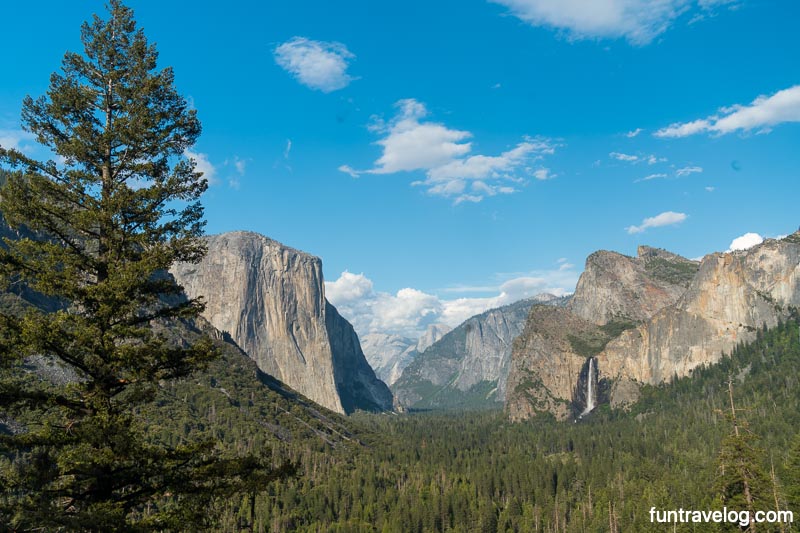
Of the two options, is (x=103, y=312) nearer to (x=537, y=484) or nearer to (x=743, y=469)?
(x=743, y=469)

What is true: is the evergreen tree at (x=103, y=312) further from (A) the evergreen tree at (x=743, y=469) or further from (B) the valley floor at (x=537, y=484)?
(B) the valley floor at (x=537, y=484)

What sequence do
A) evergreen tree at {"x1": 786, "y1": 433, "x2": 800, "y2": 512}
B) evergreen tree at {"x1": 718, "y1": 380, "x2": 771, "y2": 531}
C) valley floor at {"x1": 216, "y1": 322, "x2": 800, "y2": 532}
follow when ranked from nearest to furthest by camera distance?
1. evergreen tree at {"x1": 718, "y1": 380, "x2": 771, "y2": 531}
2. evergreen tree at {"x1": 786, "y1": 433, "x2": 800, "y2": 512}
3. valley floor at {"x1": 216, "y1": 322, "x2": 800, "y2": 532}

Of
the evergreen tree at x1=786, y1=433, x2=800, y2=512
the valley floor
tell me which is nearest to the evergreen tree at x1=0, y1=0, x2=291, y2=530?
the valley floor

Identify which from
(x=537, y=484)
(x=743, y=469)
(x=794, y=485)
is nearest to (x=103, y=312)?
(x=743, y=469)

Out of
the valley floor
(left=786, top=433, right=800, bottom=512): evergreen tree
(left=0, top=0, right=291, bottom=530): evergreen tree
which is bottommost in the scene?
the valley floor

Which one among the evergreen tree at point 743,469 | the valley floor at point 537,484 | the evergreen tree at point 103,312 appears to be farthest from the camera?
the valley floor at point 537,484

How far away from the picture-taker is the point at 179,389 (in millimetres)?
160375

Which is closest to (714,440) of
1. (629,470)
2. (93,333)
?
(629,470)

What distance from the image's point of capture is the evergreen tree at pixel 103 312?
1295cm

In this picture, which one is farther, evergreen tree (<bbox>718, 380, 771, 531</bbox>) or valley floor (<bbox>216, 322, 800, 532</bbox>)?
valley floor (<bbox>216, 322, 800, 532</bbox>)

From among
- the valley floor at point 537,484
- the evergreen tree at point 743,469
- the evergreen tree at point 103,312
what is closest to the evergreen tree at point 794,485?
the valley floor at point 537,484

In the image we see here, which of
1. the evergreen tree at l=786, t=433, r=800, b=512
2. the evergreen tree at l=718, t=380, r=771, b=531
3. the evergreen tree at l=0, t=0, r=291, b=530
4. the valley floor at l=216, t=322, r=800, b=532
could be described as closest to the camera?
the evergreen tree at l=0, t=0, r=291, b=530

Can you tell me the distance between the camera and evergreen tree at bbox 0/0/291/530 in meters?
13.0

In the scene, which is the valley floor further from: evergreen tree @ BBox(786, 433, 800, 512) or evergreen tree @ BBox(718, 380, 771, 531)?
→ evergreen tree @ BBox(718, 380, 771, 531)
